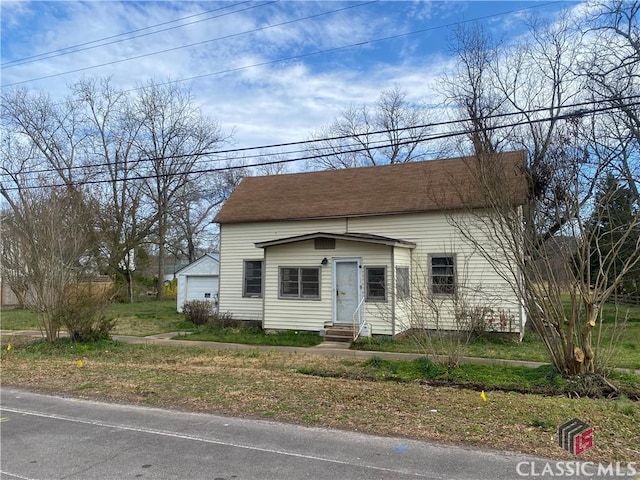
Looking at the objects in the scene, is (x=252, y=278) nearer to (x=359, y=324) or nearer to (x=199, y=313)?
(x=199, y=313)

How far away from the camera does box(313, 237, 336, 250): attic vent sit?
49.2 ft

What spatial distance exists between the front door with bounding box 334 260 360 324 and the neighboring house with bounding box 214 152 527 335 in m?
0.03

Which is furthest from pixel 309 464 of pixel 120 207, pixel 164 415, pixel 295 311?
pixel 120 207

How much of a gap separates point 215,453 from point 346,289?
33.3ft

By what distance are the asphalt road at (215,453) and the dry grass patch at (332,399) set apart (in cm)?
40

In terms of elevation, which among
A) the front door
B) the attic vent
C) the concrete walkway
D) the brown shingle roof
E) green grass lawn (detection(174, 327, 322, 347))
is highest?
the brown shingle roof

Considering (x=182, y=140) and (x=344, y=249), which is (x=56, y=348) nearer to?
(x=344, y=249)

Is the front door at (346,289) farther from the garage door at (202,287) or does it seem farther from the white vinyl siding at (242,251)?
the garage door at (202,287)

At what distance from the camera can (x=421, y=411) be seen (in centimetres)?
623

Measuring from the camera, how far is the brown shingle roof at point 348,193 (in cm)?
1563

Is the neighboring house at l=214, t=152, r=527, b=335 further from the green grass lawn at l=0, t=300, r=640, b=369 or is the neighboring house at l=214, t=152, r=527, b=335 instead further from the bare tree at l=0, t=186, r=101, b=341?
the bare tree at l=0, t=186, r=101, b=341

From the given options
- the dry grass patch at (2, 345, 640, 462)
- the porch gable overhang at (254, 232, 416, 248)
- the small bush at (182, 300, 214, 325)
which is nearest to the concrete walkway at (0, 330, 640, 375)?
the dry grass patch at (2, 345, 640, 462)

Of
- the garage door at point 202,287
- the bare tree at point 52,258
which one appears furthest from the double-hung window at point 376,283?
the garage door at point 202,287

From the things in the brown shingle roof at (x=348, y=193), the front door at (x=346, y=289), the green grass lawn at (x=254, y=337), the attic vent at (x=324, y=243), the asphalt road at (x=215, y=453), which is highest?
the brown shingle roof at (x=348, y=193)
